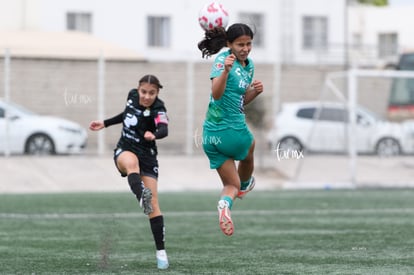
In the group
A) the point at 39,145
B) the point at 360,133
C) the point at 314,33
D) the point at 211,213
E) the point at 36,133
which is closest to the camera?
the point at 211,213

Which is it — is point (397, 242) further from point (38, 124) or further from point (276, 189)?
point (38, 124)

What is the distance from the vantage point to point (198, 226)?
14.3m

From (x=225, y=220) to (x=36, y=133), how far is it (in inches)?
750

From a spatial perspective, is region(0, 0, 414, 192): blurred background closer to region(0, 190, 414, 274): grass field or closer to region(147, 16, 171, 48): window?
region(0, 190, 414, 274): grass field

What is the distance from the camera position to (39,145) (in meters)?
27.7

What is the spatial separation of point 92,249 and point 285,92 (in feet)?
72.0

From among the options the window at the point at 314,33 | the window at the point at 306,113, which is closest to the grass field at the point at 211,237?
the window at the point at 306,113

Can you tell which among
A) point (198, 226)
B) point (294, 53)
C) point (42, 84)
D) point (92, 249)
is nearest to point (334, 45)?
point (294, 53)

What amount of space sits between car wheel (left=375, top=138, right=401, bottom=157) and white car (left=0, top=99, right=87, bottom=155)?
7.26 metres

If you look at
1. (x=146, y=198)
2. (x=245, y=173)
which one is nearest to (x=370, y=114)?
(x=245, y=173)

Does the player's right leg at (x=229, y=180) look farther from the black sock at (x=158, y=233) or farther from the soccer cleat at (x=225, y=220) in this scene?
the black sock at (x=158, y=233)

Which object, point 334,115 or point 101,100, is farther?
point 101,100

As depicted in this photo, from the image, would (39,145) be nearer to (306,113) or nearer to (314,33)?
(306,113)

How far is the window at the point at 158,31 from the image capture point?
4691cm
